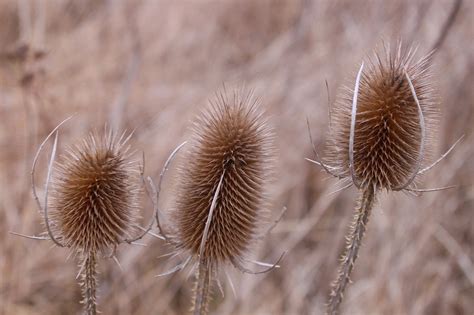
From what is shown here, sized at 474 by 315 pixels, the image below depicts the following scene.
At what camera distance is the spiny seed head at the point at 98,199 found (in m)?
1.45

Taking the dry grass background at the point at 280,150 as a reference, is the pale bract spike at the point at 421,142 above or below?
below

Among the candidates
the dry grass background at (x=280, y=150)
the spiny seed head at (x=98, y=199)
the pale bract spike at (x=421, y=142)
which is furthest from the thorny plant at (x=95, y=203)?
the dry grass background at (x=280, y=150)

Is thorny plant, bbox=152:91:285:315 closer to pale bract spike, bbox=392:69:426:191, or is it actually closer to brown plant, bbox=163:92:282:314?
brown plant, bbox=163:92:282:314

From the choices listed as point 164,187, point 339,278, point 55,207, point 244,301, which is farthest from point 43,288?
point 339,278

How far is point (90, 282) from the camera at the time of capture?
141 cm

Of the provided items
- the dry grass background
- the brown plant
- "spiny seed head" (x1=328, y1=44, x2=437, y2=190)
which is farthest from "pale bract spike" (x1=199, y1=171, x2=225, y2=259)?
the dry grass background

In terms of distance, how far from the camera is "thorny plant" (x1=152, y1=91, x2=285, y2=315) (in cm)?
148

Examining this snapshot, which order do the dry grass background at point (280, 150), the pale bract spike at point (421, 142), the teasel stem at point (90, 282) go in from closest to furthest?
the pale bract spike at point (421, 142), the teasel stem at point (90, 282), the dry grass background at point (280, 150)

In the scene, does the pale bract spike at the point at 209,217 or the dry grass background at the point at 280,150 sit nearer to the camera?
the pale bract spike at the point at 209,217

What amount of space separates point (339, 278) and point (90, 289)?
0.52 metres

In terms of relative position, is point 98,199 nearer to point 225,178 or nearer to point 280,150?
point 225,178

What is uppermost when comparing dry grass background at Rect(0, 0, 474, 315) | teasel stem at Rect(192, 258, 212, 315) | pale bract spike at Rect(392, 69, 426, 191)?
dry grass background at Rect(0, 0, 474, 315)

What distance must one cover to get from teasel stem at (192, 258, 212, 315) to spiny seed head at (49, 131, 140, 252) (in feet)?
0.60

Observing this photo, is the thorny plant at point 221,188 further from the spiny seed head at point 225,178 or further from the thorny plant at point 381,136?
the thorny plant at point 381,136
